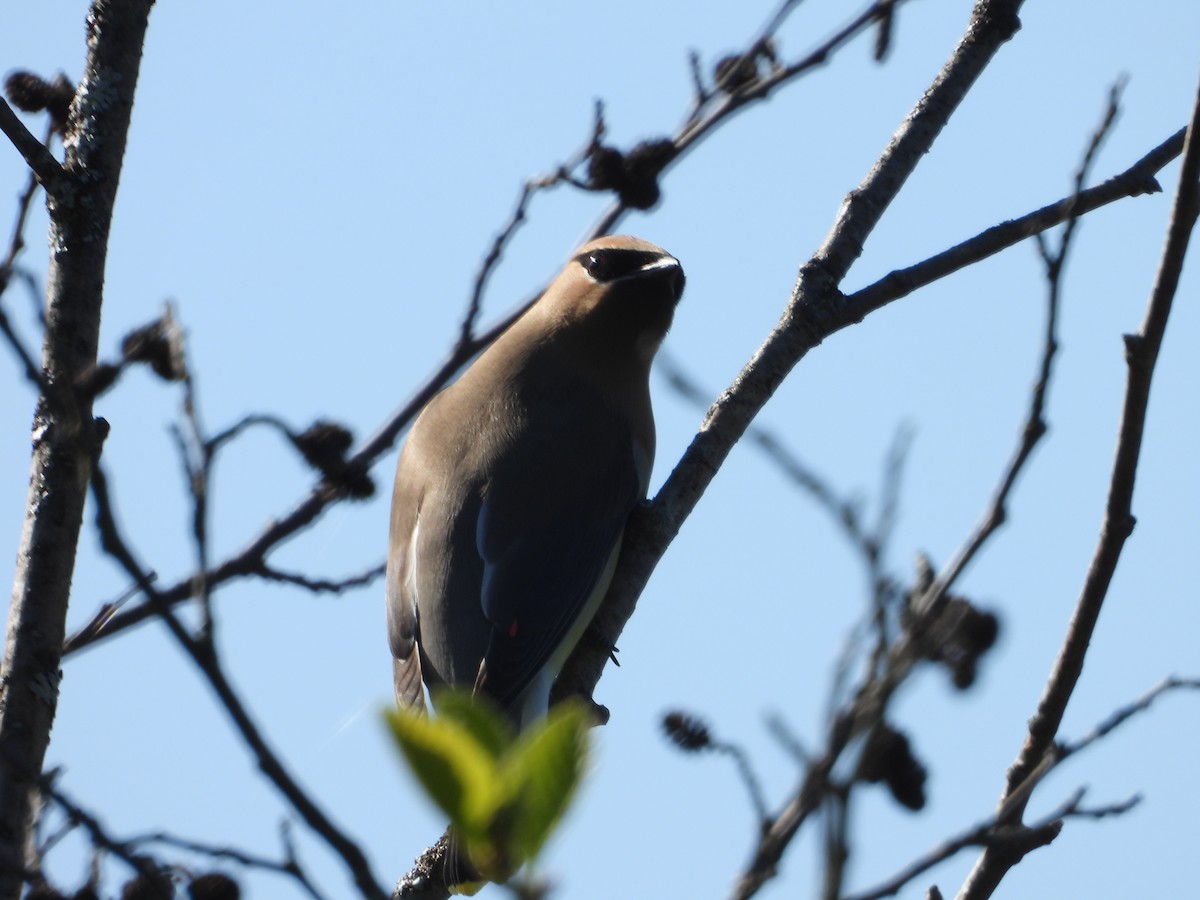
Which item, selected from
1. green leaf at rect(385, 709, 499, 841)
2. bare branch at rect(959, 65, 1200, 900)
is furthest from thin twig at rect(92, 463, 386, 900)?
bare branch at rect(959, 65, 1200, 900)

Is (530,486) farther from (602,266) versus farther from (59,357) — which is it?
(59,357)

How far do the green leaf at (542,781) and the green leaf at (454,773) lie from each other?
14 mm

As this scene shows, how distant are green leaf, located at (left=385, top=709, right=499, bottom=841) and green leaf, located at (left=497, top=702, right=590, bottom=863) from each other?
1cm

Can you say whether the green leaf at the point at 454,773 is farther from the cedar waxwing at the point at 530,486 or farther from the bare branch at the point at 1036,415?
the cedar waxwing at the point at 530,486

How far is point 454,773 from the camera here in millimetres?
1122

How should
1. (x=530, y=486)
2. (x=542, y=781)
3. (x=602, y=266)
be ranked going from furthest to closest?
(x=602, y=266) < (x=530, y=486) < (x=542, y=781)

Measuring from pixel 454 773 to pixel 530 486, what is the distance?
3.04 m

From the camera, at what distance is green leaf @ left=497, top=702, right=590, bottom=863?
1.09m

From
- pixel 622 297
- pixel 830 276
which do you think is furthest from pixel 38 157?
pixel 622 297

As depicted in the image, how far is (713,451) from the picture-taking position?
3477 mm

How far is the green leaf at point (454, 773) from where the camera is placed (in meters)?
1.12

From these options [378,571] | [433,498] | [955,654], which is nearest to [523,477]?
[433,498]

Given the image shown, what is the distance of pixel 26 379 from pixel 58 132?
68.8 inches

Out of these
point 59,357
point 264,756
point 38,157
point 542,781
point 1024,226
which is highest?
point 38,157
